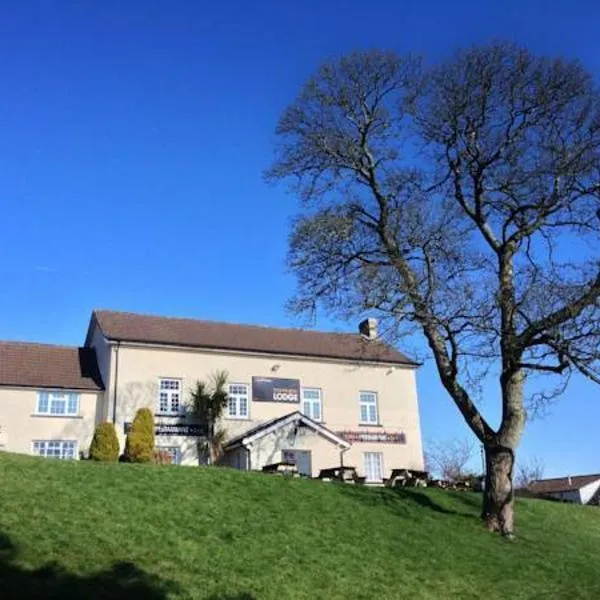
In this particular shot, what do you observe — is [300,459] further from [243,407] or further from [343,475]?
[343,475]

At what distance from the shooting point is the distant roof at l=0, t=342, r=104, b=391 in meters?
33.6

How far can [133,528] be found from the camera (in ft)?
45.7

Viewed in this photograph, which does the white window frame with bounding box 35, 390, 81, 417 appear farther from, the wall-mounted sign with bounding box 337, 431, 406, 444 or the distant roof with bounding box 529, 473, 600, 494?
the distant roof with bounding box 529, 473, 600, 494

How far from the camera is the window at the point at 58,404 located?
33.3 meters

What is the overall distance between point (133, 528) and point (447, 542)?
23.6 feet

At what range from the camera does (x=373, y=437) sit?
38.1 metres

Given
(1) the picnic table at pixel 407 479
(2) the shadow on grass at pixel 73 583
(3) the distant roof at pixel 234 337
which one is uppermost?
(3) the distant roof at pixel 234 337

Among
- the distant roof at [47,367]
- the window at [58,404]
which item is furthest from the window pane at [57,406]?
the distant roof at [47,367]

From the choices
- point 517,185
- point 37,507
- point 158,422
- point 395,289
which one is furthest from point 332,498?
point 158,422

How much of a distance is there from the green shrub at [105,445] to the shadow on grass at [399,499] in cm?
1020

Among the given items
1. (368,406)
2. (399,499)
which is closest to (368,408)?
(368,406)

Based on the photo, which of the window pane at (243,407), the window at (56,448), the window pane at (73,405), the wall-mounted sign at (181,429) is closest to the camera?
the window at (56,448)

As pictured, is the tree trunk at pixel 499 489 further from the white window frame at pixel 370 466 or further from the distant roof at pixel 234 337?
the white window frame at pixel 370 466

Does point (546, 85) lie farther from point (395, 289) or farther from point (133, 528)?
Result: point (133, 528)
